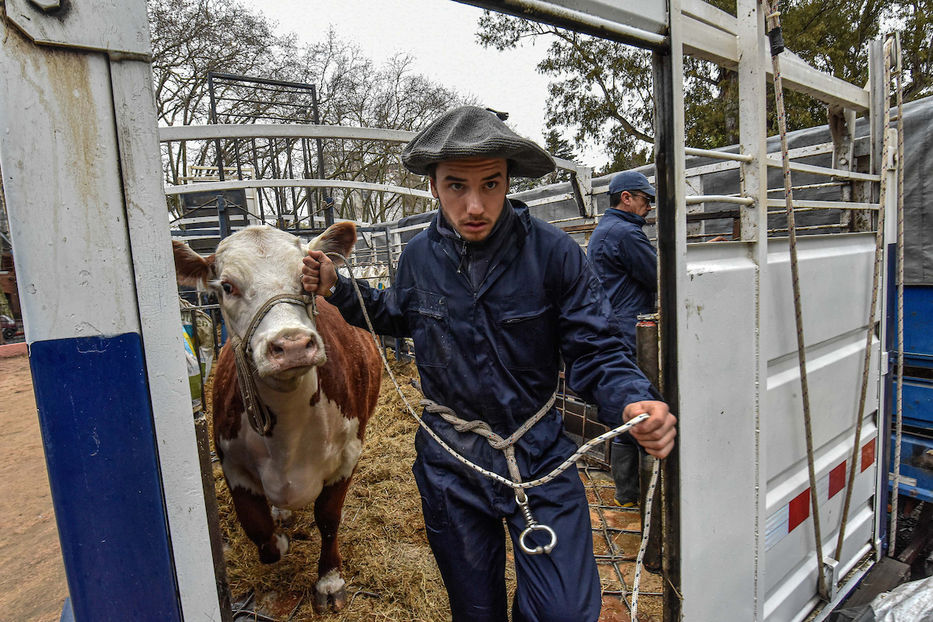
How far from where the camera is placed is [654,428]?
4.41 feet

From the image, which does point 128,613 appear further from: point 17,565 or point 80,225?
point 17,565

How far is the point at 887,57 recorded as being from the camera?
2289 millimetres

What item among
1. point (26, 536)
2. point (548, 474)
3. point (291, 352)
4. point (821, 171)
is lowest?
point (26, 536)

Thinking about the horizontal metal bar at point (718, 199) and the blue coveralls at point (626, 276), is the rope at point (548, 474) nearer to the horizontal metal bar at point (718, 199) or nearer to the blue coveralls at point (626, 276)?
the horizontal metal bar at point (718, 199)

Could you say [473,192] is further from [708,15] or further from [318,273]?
[708,15]

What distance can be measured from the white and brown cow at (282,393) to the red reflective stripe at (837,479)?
2.22 m

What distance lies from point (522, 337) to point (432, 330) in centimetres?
31

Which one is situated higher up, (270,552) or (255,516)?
(255,516)

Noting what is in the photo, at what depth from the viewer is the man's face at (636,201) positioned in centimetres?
351

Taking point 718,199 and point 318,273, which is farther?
point 318,273

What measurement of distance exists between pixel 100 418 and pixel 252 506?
84.9 inches

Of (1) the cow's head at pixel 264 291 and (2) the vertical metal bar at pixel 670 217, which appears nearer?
(2) the vertical metal bar at pixel 670 217

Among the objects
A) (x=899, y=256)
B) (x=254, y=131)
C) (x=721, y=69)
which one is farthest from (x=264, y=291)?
(x=721, y=69)

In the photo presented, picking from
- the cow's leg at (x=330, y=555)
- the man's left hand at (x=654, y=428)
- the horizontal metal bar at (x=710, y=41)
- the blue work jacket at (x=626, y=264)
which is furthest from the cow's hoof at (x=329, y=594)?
the horizontal metal bar at (x=710, y=41)
